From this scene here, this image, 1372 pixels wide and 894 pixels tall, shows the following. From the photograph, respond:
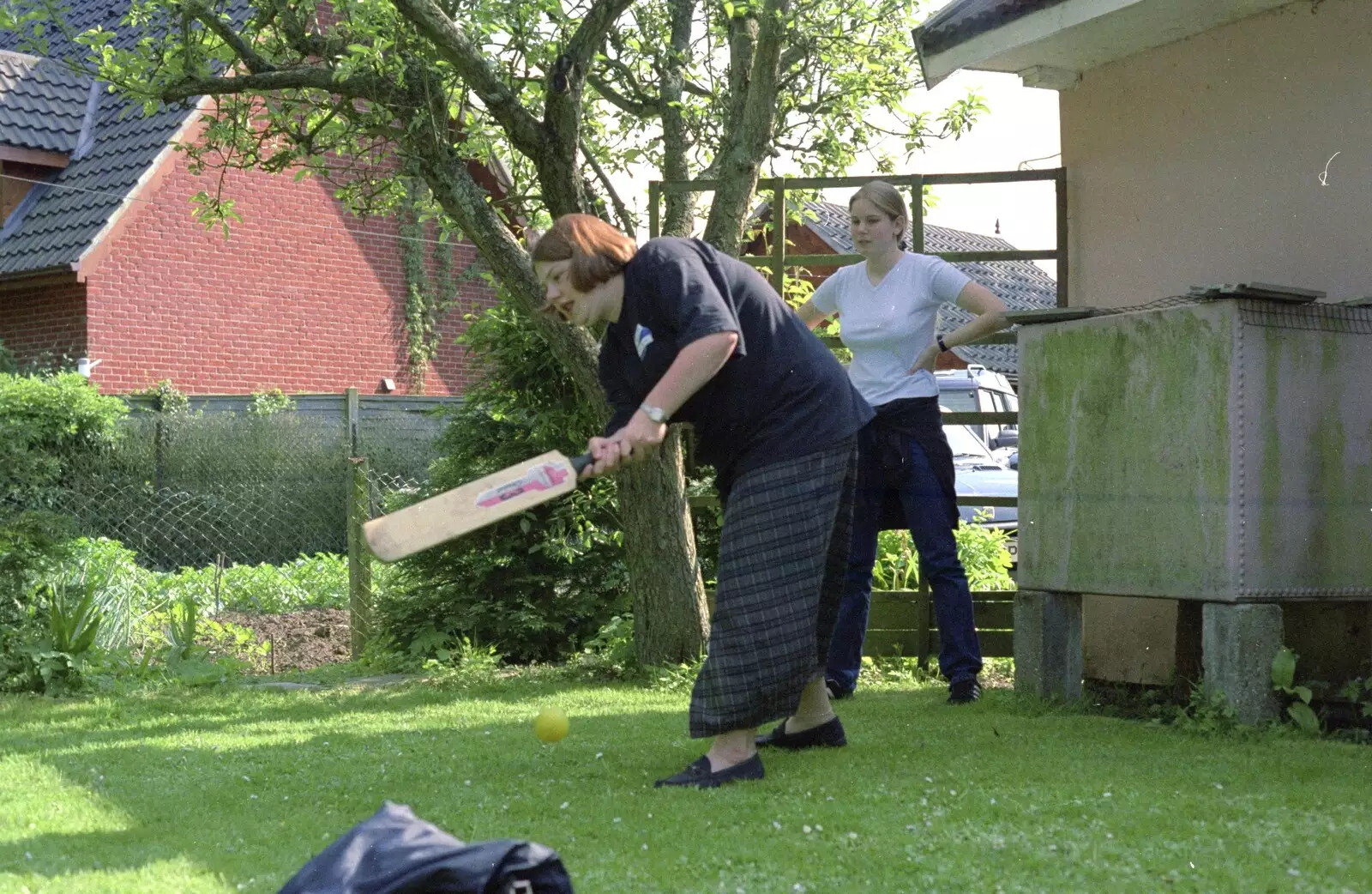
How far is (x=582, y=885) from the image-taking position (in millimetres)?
3381

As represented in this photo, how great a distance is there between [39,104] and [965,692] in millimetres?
16123

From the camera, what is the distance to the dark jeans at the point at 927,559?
6.21 metres

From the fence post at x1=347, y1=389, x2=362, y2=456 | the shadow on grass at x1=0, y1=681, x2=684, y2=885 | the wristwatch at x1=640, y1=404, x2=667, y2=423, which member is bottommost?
the shadow on grass at x1=0, y1=681, x2=684, y2=885

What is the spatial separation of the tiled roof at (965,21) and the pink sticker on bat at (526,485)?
3.14 meters

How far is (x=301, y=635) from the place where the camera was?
1084cm

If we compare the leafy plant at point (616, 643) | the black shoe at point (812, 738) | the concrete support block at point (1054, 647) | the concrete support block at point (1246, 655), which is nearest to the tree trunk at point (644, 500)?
the leafy plant at point (616, 643)

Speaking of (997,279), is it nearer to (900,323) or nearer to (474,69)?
(474,69)

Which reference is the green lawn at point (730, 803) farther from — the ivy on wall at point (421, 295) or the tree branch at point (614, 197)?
the ivy on wall at point (421, 295)

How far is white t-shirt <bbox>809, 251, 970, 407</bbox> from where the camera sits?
6.20 meters

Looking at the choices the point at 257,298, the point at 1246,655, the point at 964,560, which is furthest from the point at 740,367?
the point at 257,298

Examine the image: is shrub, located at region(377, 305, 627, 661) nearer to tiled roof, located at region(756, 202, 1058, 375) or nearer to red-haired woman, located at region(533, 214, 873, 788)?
red-haired woman, located at region(533, 214, 873, 788)

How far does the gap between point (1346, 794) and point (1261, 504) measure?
4.63 ft

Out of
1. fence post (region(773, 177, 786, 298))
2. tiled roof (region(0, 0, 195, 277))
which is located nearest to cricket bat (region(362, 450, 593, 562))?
fence post (region(773, 177, 786, 298))

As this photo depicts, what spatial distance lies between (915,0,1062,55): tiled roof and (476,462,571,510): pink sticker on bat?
314 cm
